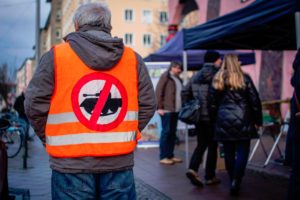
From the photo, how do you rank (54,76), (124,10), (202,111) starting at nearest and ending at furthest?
(54,76) < (202,111) < (124,10)

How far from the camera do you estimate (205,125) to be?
6562 millimetres

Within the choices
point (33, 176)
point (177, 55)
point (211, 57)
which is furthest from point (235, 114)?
point (177, 55)

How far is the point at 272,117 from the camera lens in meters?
8.19

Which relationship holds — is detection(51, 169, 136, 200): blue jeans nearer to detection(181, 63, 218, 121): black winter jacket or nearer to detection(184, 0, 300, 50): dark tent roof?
detection(184, 0, 300, 50): dark tent roof

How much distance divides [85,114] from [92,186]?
0.40 m

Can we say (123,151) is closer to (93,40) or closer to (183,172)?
(93,40)

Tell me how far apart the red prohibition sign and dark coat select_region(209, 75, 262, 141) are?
333cm

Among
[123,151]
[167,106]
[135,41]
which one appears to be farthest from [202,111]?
[135,41]

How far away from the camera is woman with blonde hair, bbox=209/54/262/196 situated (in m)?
5.79

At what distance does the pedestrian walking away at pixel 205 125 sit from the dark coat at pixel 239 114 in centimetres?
54

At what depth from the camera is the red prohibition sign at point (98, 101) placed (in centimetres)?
258

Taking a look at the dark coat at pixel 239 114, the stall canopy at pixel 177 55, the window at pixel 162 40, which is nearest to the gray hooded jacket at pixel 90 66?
the dark coat at pixel 239 114

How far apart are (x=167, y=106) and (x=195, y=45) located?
1.53 m

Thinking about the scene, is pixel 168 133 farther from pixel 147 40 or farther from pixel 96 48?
pixel 147 40
